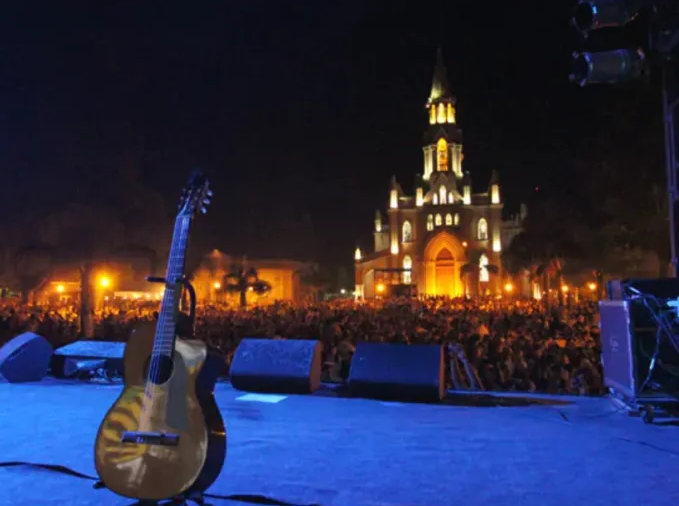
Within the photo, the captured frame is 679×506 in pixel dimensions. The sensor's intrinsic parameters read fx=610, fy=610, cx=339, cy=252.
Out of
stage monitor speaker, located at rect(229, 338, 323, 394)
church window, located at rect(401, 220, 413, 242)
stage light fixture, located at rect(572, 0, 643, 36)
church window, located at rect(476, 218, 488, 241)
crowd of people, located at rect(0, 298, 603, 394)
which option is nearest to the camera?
stage light fixture, located at rect(572, 0, 643, 36)

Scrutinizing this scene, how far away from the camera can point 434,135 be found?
3152 inches

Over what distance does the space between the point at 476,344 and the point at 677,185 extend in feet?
17.7

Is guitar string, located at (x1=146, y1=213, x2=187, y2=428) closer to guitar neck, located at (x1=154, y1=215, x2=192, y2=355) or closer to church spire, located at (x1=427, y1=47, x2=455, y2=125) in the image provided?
guitar neck, located at (x1=154, y1=215, x2=192, y2=355)

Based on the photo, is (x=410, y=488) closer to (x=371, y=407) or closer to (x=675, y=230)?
(x=371, y=407)

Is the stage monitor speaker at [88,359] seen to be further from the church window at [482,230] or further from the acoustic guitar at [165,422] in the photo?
the church window at [482,230]

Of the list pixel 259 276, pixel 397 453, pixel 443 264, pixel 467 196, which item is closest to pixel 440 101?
pixel 467 196

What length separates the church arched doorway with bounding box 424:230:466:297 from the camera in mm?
72500

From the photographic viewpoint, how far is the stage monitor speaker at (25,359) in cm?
838

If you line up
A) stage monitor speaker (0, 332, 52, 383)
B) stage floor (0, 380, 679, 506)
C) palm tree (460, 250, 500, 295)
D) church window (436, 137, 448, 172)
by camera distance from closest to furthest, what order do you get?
stage floor (0, 380, 679, 506), stage monitor speaker (0, 332, 52, 383), palm tree (460, 250, 500, 295), church window (436, 137, 448, 172)

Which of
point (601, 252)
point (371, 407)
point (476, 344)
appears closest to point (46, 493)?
point (371, 407)

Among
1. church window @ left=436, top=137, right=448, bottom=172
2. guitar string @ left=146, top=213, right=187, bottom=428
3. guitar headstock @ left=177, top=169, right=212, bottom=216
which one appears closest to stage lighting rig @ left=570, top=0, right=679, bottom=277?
guitar headstock @ left=177, top=169, right=212, bottom=216

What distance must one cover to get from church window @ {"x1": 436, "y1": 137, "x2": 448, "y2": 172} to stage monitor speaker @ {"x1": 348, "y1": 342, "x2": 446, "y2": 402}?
7420 cm

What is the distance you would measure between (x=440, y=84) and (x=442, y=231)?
24.1 meters

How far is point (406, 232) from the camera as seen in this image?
76562mm
